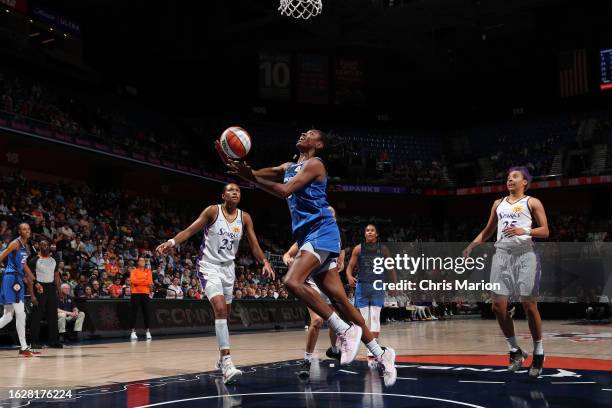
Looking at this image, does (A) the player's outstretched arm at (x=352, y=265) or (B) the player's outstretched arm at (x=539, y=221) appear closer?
(B) the player's outstretched arm at (x=539, y=221)

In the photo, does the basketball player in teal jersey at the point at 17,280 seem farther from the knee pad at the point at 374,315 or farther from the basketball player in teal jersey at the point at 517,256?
the basketball player in teal jersey at the point at 517,256

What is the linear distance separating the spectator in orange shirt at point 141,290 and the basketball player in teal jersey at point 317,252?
31.8 feet

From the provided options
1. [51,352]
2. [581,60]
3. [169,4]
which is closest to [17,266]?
[51,352]

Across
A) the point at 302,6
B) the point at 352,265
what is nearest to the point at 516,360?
the point at 352,265

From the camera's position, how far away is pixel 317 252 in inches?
245

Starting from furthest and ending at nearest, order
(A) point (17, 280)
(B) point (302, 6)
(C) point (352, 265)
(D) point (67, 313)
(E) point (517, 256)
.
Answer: (B) point (302, 6) → (D) point (67, 313) → (A) point (17, 280) → (C) point (352, 265) → (E) point (517, 256)

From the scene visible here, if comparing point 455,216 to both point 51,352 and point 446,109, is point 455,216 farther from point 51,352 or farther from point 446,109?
point 51,352

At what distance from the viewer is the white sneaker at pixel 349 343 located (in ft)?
19.7

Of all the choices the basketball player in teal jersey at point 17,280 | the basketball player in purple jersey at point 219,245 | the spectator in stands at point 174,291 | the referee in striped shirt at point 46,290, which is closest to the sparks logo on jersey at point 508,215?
the basketball player in purple jersey at point 219,245

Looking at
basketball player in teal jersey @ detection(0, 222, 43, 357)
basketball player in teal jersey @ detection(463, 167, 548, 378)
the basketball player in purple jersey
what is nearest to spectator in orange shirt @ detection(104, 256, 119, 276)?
basketball player in teal jersey @ detection(0, 222, 43, 357)

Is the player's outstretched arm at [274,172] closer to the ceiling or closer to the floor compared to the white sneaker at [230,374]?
closer to the ceiling

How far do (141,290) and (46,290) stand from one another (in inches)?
143

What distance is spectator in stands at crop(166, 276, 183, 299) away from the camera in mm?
18562

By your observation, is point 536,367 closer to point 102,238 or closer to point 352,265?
point 352,265
